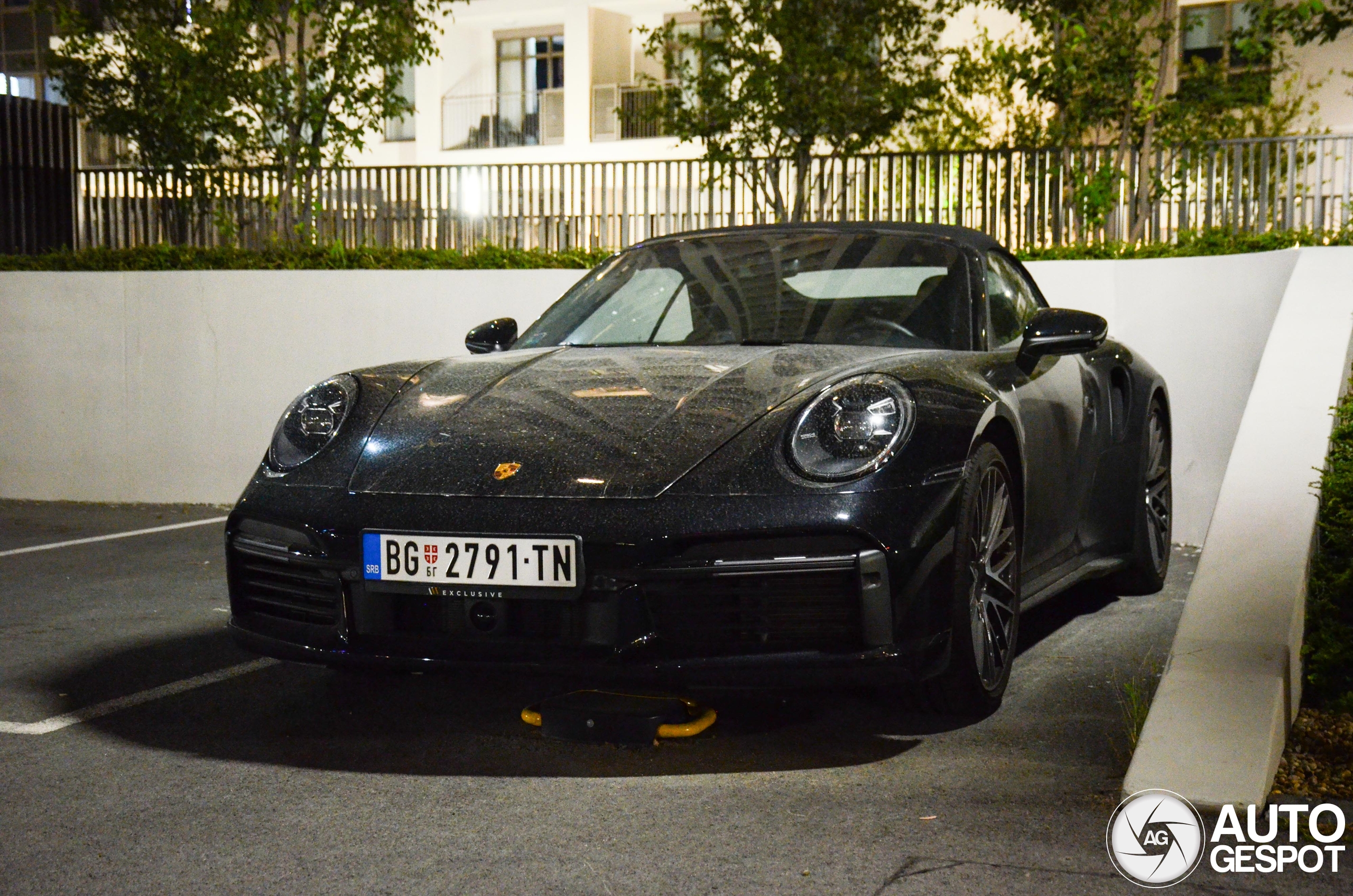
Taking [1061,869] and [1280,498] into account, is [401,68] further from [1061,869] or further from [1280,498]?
[1061,869]

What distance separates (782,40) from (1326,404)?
25.3 feet

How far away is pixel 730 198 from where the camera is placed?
11.1m

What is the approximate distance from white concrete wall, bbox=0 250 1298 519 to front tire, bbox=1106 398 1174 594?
396 cm

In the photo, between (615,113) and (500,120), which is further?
(500,120)

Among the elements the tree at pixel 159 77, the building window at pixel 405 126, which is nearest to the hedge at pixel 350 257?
the tree at pixel 159 77

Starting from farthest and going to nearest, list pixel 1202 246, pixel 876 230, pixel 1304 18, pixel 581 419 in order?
pixel 1304 18 < pixel 1202 246 < pixel 876 230 < pixel 581 419

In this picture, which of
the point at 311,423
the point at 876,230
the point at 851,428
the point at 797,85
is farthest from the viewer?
the point at 797,85

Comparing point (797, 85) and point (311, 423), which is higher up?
point (797, 85)

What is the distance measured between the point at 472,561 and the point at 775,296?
5.16 ft

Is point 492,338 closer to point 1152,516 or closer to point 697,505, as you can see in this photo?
point 697,505

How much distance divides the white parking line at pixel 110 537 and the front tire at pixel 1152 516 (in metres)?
4.30

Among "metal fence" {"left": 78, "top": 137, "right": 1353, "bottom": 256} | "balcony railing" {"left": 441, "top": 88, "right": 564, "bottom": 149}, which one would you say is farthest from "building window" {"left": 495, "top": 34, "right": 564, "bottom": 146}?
"metal fence" {"left": 78, "top": 137, "right": 1353, "bottom": 256}

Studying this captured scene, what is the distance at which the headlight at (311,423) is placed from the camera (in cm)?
386

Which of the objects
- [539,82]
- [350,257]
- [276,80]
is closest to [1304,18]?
[350,257]
